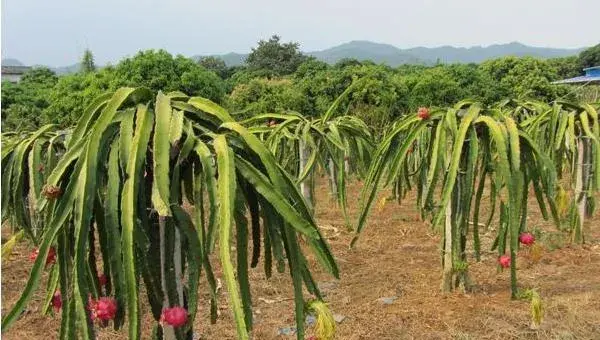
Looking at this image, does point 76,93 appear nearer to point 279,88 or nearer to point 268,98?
point 268,98

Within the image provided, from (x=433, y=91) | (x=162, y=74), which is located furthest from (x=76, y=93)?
(x=433, y=91)

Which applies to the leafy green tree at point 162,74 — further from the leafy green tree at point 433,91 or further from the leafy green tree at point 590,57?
the leafy green tree at point 590,57

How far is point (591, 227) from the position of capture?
605 cm

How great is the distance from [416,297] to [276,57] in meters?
29.3

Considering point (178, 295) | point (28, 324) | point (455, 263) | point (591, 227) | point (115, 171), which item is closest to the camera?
point (115, 171)

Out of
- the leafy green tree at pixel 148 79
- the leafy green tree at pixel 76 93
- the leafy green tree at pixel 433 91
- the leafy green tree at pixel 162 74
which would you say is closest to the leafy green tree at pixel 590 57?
the leafy green tree at pixel 433 91

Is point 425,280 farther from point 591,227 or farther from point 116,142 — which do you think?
point 116,142

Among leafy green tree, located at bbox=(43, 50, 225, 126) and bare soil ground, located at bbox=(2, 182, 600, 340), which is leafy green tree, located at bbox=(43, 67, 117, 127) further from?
bare soil ground, located at bbox=(2, 182, 600, 340)

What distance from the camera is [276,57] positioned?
32.4 m

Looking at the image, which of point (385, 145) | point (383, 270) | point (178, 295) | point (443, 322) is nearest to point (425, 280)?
point (383, 270)

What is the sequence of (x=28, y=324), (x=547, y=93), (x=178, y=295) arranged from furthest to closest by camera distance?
1. (x=547, y=93)
2. (x=28, y=324)
3. (x=178, y=295)

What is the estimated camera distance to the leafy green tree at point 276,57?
31.4 metres

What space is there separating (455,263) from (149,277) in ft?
7.42

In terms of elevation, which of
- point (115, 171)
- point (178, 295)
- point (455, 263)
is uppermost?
point (115, 171)
